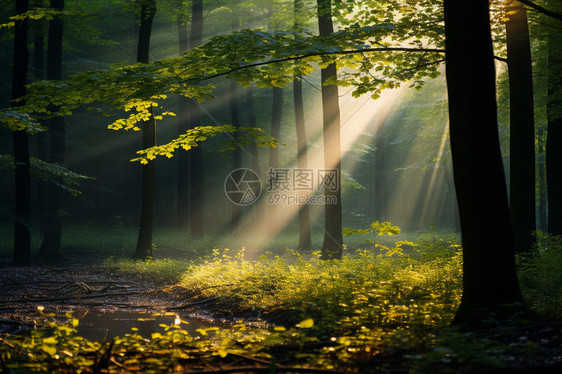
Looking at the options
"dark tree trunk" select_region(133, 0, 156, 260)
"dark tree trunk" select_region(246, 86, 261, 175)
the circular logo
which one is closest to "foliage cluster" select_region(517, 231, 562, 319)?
"dark tree trunk" select_region(133, 0, 156, 260)

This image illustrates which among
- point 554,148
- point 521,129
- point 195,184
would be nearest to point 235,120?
point 195,184

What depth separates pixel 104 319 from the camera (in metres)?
8.38

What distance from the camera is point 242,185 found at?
30.0 m

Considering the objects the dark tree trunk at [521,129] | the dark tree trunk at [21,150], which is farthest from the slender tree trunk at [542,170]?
the dark tree trunk at [21,150]

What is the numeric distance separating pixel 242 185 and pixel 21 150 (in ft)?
55.0

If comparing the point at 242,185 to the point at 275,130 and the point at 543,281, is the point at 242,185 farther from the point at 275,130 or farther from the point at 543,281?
the point at 543,281

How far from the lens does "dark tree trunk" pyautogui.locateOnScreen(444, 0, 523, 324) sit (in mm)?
5055

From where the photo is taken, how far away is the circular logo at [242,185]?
28580 mm

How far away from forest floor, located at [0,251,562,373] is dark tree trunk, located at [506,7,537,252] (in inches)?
187

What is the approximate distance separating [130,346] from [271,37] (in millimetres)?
4929

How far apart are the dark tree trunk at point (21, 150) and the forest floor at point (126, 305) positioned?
122 cm

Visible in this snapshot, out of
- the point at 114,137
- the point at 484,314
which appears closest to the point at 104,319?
the point at 484,314

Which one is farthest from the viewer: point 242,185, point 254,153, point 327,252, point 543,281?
point 242,185

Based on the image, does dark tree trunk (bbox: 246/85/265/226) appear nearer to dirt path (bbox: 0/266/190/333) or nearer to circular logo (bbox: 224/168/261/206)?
circular logo (bbox: 224/168/261/206)
